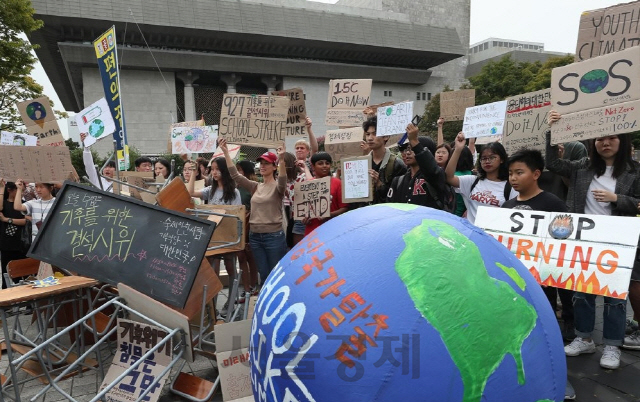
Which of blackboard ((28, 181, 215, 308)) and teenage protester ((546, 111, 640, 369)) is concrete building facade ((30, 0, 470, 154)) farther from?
teenage protester ((546, 111, 640, 369))

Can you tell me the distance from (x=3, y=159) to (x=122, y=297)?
3788mm

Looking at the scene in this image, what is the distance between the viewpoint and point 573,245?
3084 millimetres

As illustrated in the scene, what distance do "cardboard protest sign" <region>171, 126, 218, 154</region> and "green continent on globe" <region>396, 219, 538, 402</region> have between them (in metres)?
6.94

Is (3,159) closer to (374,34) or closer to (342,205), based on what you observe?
(342,205)

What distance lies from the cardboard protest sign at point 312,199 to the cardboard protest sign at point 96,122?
8.98ft

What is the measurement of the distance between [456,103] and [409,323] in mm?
6418

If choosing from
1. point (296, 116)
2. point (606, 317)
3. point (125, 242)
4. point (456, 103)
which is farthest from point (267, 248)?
point (456, 103)

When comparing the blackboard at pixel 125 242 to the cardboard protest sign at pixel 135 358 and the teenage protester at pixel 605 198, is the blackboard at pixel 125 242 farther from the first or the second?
the teenage protester at pixel 605 198

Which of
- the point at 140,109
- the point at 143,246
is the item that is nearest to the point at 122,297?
the point at 143,246

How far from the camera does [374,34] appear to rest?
155 feet

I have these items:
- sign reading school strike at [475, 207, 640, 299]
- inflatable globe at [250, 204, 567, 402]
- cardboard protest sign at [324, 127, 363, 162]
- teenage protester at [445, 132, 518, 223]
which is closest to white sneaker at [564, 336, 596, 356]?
sign reading school strike at [475, 207, 640, 299]

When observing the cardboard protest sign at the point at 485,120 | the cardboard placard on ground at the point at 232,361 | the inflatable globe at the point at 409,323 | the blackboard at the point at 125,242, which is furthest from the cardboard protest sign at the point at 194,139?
the inflatable globe at the point at 409,323

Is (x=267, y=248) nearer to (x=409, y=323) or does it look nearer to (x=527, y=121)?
(x=527, y=121)

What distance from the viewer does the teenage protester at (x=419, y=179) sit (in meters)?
4.04
